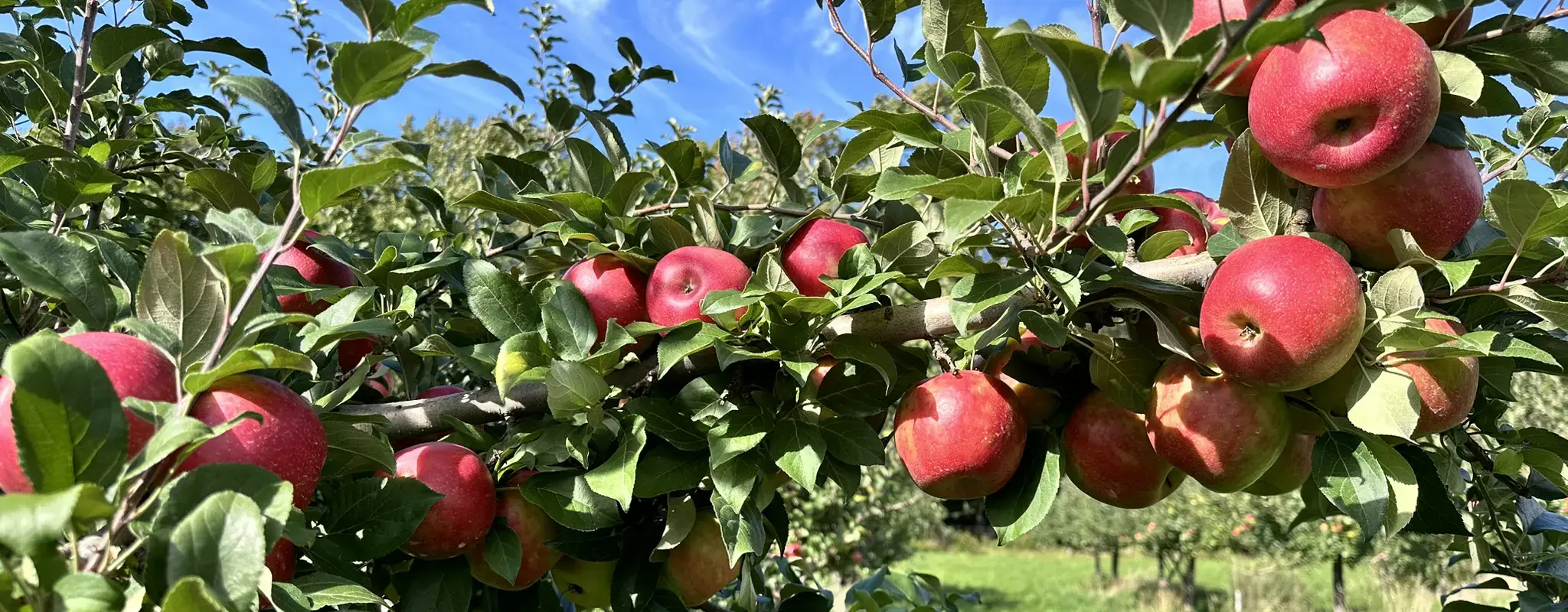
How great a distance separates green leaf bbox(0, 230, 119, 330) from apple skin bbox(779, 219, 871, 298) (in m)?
0.66

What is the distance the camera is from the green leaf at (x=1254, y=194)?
36.1 inches

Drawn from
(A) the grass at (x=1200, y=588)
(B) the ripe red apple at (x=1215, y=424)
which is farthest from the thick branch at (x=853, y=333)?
(A) the grass at (x=1200, y=588)

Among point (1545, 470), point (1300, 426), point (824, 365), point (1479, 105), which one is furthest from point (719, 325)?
point (1545, 470)

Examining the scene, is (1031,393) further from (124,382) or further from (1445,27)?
(124,382)

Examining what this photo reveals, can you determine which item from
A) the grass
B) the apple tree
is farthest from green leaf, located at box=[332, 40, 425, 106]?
the grass

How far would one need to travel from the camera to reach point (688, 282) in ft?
3.31

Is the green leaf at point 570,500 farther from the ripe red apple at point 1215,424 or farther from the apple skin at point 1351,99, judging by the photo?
the apple skin at point 1351,99

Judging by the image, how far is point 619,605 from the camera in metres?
1.12

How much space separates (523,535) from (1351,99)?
948 mm

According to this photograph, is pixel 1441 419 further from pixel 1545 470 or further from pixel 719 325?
pixel 719 325

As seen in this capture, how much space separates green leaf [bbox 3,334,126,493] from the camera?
0.51 m

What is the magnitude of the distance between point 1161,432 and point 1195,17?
44cm

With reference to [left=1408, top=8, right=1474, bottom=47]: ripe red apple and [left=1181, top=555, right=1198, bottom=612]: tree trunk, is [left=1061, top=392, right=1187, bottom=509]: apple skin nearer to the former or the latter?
[left=1408, top=8, right=1474, bottom=47]: ripe red apple

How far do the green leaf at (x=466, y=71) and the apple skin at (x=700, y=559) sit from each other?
24.7 inches
